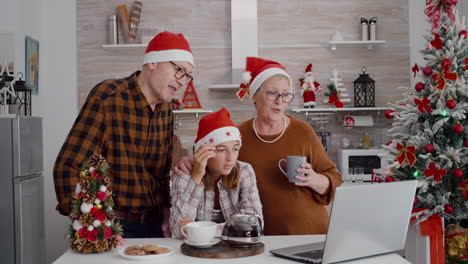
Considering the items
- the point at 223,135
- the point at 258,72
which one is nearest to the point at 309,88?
the point at 258,72

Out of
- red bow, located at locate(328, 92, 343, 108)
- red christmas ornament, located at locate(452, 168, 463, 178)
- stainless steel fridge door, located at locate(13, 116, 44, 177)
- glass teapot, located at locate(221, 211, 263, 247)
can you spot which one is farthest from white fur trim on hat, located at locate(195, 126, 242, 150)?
red bow, located at locate(328, 92, 343, 108)

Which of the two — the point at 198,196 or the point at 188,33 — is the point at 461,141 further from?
the point at 188,33

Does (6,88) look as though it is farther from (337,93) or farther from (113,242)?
(337,93)

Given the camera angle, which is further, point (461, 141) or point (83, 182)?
point (461, 141)

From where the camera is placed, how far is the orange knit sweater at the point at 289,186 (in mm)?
2617

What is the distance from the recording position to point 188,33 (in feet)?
18.2

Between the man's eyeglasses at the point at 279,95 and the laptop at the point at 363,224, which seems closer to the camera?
the laptop at the point at 363,224

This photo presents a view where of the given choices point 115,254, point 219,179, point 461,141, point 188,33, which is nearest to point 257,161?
point 219,179

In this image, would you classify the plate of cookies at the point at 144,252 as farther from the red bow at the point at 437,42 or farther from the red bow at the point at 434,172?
the red bow at the point at 437,42

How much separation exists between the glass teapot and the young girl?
27 cm

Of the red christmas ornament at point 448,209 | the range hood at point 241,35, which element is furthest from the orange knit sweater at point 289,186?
the range hood at point 241,35

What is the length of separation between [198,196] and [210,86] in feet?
9.95

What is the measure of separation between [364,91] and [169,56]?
3.32 metres

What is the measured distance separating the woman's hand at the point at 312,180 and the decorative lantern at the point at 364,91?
2.96m
